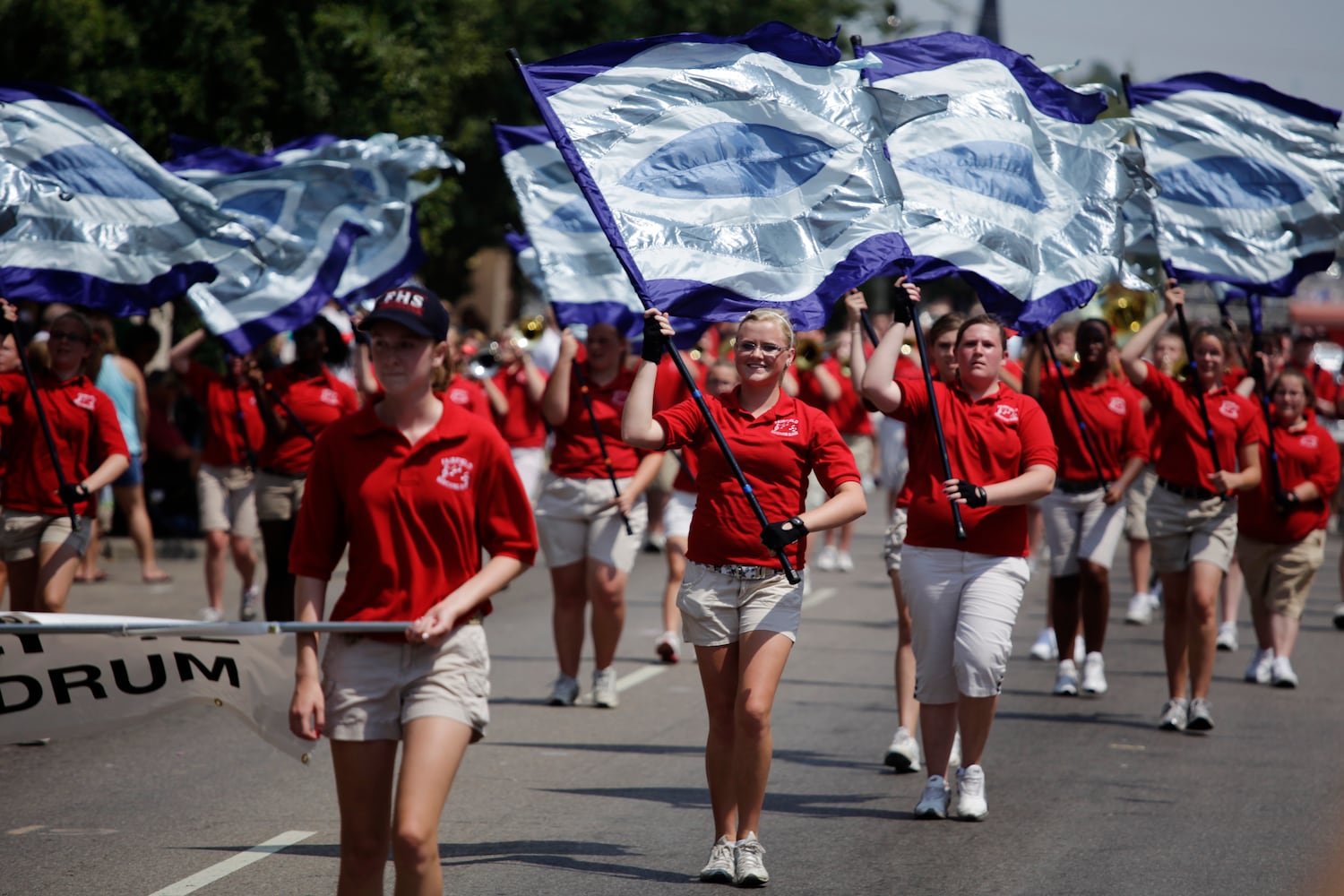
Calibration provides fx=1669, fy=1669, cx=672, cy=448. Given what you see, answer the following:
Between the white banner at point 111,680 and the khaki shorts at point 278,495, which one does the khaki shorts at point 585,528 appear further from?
the white banner at point 111,680

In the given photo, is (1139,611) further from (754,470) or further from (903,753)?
(754,470)

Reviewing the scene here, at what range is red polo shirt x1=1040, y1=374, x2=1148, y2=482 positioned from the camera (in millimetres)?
10461

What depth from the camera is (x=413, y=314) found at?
15.3 ft

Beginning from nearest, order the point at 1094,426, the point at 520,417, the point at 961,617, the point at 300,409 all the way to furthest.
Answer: the point at 961,617 → the point at 1094,426 → the point at 300,409 → the point at 520,417

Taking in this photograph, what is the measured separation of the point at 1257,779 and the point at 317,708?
5.46 meters

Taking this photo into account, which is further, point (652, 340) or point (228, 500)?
point (228, 500)

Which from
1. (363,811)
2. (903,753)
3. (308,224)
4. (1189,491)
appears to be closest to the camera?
(363,811)

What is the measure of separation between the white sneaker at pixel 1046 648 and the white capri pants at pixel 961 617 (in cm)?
499

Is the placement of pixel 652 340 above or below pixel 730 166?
below

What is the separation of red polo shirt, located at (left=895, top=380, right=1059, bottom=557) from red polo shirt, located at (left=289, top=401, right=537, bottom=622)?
112 inches

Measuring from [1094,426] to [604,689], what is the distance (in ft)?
11.4

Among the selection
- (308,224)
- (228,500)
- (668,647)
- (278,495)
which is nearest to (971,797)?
(668,647)

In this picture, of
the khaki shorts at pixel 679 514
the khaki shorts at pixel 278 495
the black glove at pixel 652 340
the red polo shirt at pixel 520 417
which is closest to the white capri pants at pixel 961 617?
the black glove at pixel 652 340

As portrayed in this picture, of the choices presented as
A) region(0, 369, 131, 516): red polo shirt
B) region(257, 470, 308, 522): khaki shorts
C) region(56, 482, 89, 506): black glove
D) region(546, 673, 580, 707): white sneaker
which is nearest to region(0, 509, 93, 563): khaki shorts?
region(0, 369, 131, 516): red polo shirt
